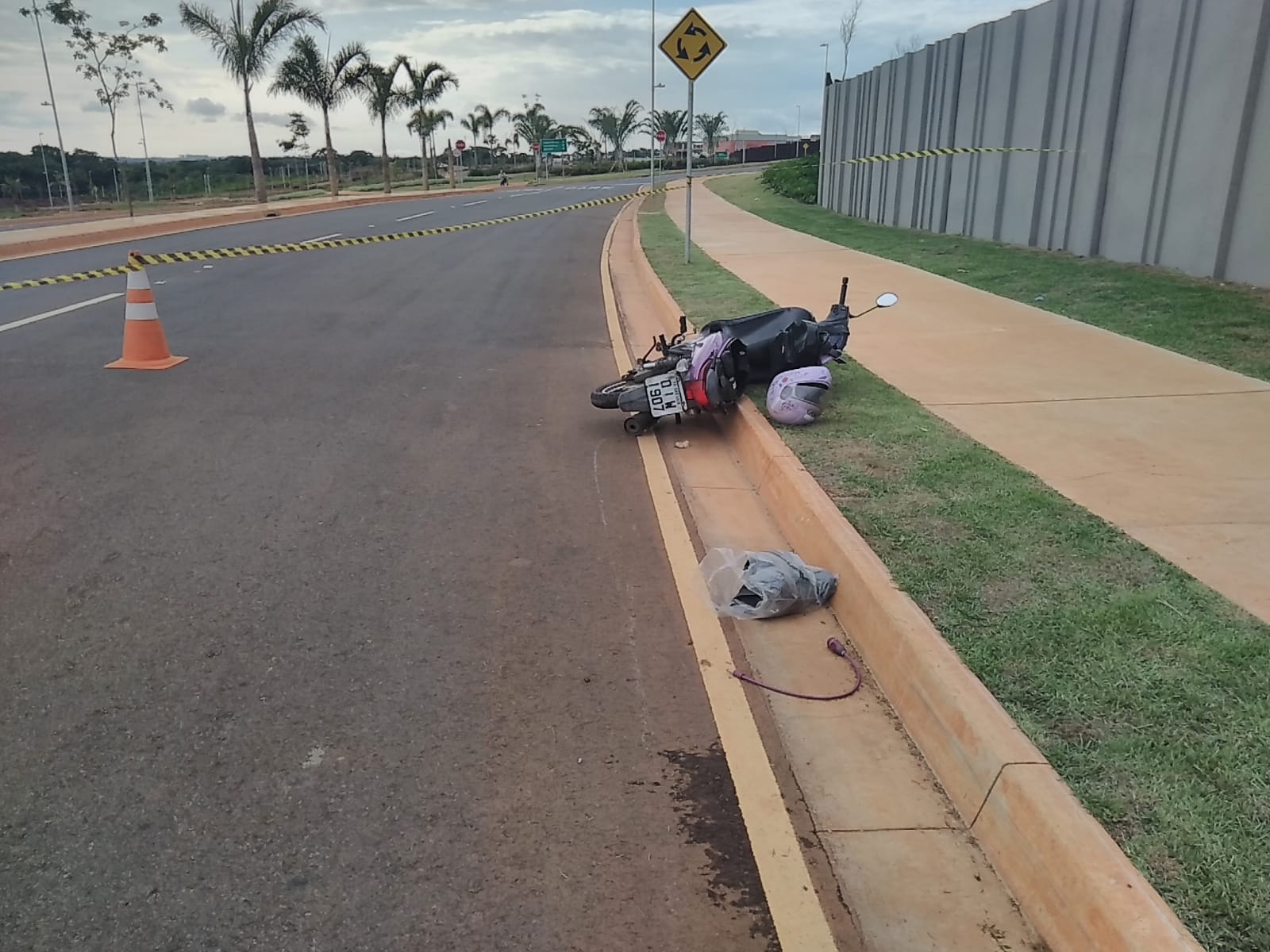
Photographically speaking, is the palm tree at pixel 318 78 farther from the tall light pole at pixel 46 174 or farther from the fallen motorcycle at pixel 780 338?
the fallen motorcycle at pixel 780 338

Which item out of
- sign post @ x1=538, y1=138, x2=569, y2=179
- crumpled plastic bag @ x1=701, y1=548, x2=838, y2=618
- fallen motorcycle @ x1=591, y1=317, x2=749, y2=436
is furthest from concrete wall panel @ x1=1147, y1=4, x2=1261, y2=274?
sign post @ x1=538, y1=138, x2=569, y2=179

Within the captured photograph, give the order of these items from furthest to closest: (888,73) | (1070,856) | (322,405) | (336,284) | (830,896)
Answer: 1. (888,73)
2. (336,284)
3. (322,405)
4. (830,896)
5. (1070,856)

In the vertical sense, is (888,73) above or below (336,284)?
above

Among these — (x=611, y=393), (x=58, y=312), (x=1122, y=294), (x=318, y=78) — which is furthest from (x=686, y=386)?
(x=318, y=78)

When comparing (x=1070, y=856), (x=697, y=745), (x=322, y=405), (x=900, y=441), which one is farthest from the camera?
(x=322, y=405)

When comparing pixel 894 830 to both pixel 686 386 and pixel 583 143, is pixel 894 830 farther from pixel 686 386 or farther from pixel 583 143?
pixel 583 143

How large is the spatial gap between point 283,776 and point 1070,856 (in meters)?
2.32

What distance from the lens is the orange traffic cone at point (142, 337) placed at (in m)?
8.88

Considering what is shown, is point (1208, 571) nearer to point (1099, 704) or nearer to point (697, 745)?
point (1099, 704)

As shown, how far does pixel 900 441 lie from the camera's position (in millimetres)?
6305

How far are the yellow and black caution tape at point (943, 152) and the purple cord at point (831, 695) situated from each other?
512 inches

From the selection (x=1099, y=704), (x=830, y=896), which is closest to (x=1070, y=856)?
(x=830, y=896)

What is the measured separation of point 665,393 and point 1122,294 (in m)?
6.74

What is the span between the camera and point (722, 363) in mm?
7012
